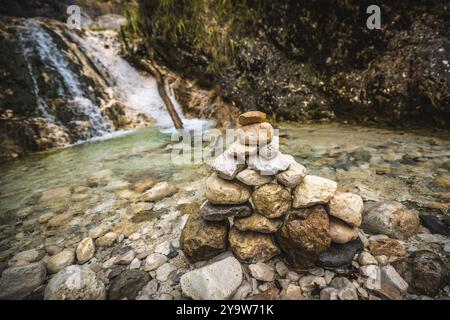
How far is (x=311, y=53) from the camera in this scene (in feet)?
19.8

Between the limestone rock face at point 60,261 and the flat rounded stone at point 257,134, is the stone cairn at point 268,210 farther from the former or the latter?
the limestone rock face at point 60,261

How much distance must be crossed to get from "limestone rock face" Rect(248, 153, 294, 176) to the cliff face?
4.38 meters

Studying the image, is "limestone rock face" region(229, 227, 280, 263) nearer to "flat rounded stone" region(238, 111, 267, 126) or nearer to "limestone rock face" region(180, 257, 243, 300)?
"limestone rock face" region(180, 257, 243, 300)

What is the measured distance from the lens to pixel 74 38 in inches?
323

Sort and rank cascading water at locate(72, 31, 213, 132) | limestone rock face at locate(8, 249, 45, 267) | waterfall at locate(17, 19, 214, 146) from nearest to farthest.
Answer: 1. limestone rock face at locate(8, 249, 45, 267)
2. waterfall at locate(17, 19, 214, 146)
3. cascading water at locate(72, 31, 213, 132)

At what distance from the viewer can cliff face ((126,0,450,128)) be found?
4.61 metres

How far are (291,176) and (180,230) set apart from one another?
1.19 m

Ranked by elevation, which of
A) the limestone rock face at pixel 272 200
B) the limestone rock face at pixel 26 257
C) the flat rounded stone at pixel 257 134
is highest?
the flat rounded stone at pixel 257 134

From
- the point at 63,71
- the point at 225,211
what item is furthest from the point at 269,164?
the point at 63,71

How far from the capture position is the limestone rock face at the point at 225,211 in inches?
71.3

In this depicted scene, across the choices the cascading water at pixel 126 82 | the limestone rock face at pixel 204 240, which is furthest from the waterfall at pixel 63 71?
the limestone rock face at pixel 204 240

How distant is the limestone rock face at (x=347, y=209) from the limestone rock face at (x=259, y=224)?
41cm

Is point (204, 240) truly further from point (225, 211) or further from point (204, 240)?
point (225, 211)

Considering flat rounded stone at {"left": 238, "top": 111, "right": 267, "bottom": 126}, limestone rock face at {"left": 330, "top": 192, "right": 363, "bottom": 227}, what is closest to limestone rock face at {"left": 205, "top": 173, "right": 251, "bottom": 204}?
flat rounded stone at {"left": 238, "top": 111, "right": 267, "bottom": 126}
